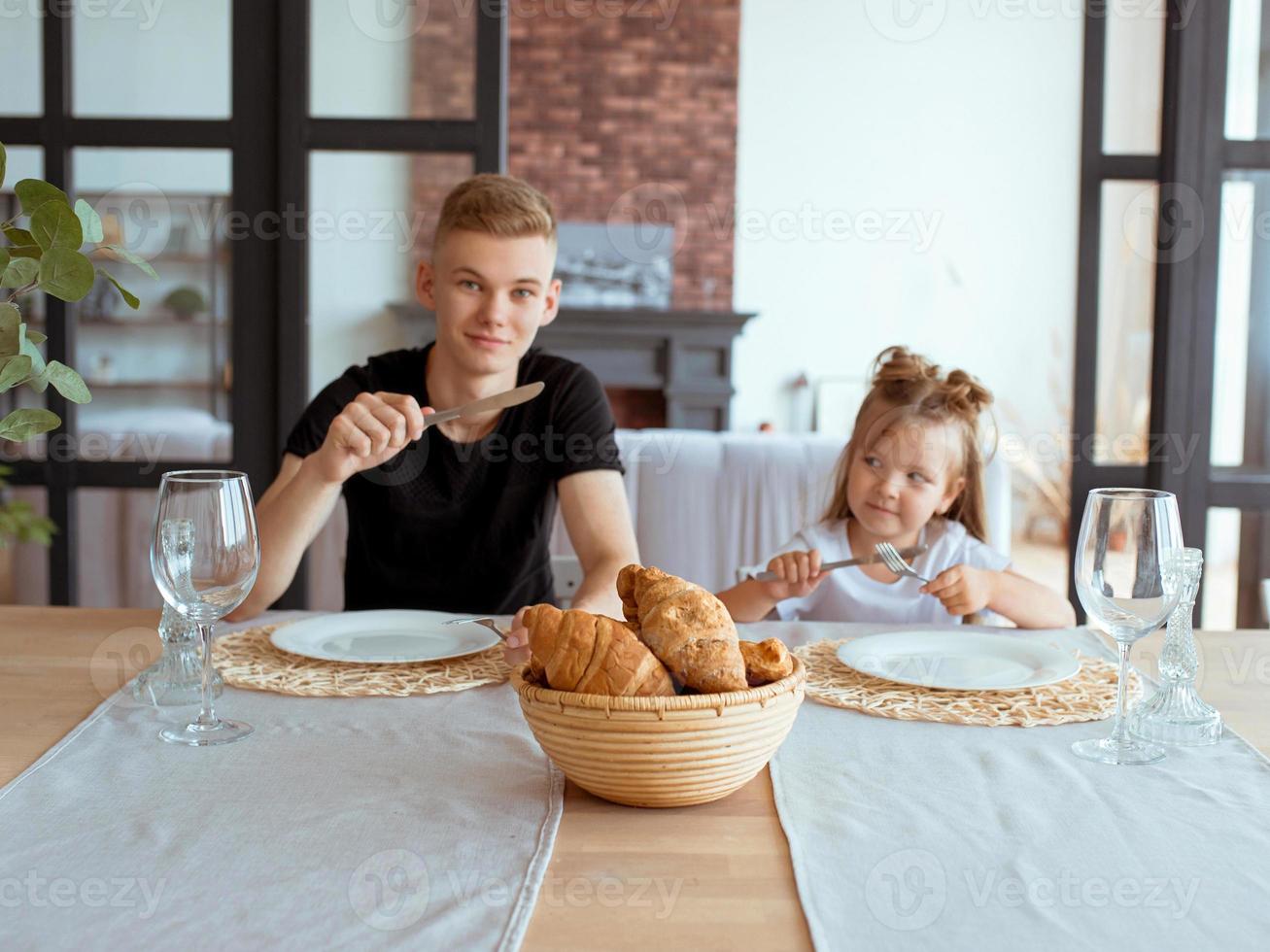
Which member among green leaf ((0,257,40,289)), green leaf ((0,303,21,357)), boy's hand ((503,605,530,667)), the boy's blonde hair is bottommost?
boy's hand ((503,605,530,667))

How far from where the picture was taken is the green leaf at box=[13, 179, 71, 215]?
0.82 metres

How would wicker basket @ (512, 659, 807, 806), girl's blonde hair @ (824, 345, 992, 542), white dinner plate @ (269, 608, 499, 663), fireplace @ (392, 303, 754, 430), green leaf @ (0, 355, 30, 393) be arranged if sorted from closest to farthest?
wicker basket @ (512, 659, 807, 806)
green leaf @ (0, 355, 30, 393)
white dinner plate @ (269, 608, 499, 663)
girl's blonde hair @ (824, 345, 992, 542)
fireplace @ (392, 303, 754, 430)

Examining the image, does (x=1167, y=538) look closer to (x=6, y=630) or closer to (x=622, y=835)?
(x=622, y=835)

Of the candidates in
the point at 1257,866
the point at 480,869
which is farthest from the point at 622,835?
the point at 1257,866

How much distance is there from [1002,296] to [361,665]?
6.59 metres

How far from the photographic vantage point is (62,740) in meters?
0.87

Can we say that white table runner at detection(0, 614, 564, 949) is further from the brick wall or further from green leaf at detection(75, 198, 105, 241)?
the brick wall

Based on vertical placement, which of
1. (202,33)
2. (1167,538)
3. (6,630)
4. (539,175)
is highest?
(539,175)

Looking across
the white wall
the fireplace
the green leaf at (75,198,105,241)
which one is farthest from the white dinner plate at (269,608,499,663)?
the white wall

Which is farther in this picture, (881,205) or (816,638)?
(881,205)

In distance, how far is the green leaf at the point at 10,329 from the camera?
814mm

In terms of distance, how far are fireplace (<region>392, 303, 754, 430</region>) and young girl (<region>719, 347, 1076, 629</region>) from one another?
4.93 metres

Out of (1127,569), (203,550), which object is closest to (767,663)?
(1127,569)

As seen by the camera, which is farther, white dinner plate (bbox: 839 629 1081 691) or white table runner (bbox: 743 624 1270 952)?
white dinner plate (bbox: 839 629 1081 691)
